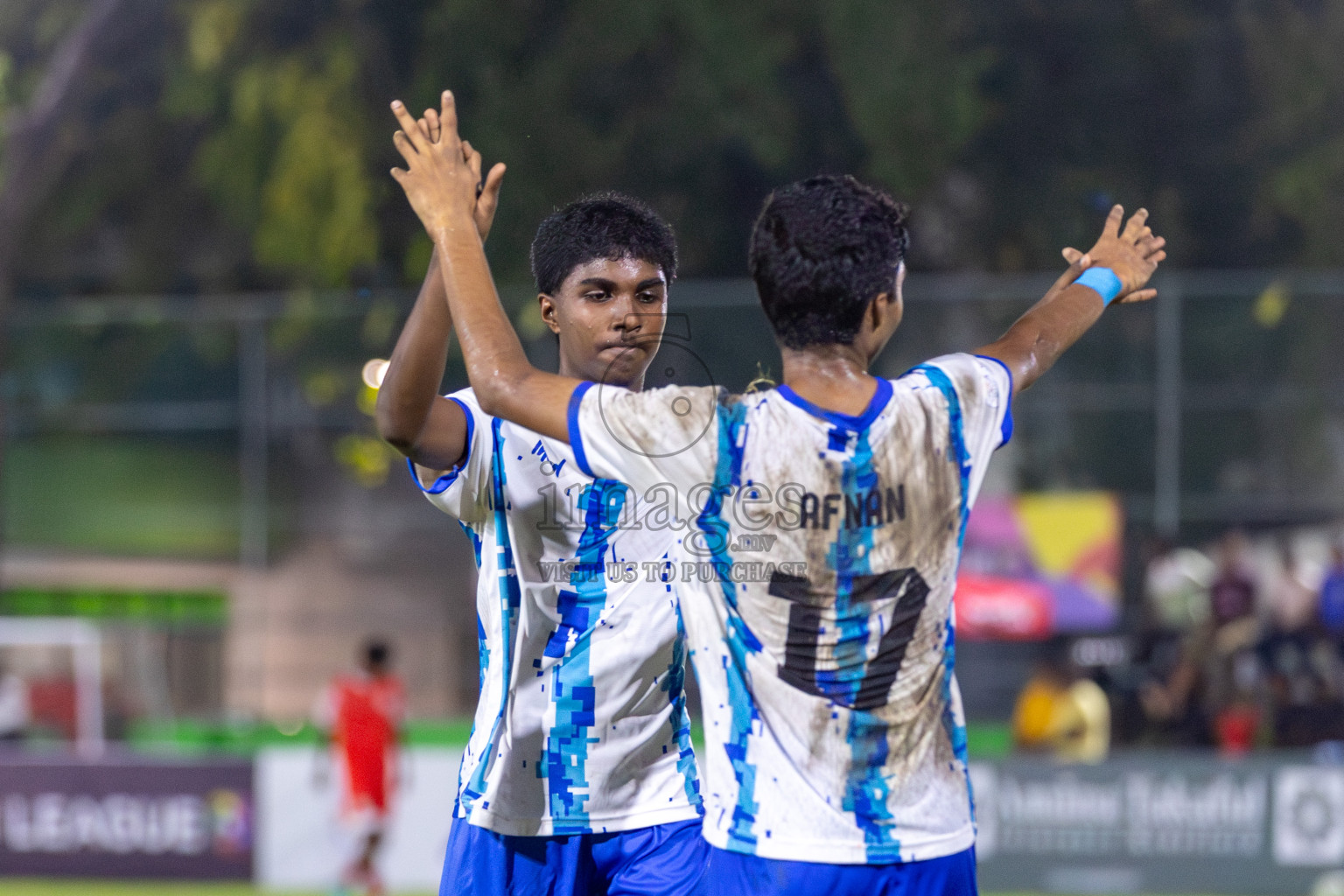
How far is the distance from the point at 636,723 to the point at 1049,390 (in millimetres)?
11269

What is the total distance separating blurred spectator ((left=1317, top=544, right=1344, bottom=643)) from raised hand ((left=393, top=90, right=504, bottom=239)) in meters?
11.7

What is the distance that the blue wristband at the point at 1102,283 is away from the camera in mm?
2836

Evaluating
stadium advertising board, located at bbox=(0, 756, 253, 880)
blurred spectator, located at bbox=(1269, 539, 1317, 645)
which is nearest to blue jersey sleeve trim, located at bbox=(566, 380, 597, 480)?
stadium advertising board, located at bbox=(0, 756, 253, 880)

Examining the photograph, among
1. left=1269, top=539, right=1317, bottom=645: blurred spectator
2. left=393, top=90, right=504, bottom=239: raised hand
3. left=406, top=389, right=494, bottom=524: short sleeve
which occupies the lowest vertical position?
left=1269, top=539, right=1317, bottom=645: blurred spectator

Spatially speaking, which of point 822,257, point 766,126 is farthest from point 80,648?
point 822,257

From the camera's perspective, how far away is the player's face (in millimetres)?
3180

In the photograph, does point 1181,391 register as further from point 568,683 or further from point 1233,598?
point 568,683

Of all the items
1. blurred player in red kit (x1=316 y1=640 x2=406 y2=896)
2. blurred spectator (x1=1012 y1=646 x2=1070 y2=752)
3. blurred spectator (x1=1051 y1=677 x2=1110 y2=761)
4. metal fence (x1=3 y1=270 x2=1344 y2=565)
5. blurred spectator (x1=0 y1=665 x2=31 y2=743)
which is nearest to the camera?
blurred player in red kit (x1=316 y1=640 x2=406 y2=896)

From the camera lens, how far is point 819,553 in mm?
2287

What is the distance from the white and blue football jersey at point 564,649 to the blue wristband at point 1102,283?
40.6 inches

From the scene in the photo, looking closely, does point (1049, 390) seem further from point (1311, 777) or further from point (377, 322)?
point (377, 322)

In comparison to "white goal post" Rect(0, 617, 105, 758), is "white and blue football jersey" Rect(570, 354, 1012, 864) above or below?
above

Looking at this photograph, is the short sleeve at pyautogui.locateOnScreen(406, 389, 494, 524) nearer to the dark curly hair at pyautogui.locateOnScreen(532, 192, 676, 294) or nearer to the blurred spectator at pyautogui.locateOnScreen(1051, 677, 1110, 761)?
the dark curly hair at pyautogui.locateOnScreen(532, 192, 676, 294)
